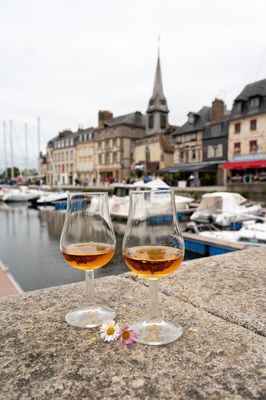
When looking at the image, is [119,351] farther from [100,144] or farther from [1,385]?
[100,144]

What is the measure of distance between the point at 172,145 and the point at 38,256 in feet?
113

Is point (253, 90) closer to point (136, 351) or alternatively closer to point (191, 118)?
point (191, 118)

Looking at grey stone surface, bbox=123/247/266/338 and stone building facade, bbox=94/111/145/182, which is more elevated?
stone building facade, bbox=94/111/145/182

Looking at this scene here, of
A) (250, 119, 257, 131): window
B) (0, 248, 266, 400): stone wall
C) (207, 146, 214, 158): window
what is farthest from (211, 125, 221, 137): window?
(0, 248, 266, 400): stone wall

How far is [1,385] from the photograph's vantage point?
2.40ft

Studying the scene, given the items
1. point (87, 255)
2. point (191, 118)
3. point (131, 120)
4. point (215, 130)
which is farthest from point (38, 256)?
point (131, 120)

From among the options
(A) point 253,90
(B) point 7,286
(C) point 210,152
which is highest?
(A) point 253,90

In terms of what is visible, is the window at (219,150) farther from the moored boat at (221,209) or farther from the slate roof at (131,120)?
the slate roof at (131,120)

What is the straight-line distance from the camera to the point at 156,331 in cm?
97

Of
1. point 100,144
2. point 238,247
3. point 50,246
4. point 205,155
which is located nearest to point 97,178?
point 100,144

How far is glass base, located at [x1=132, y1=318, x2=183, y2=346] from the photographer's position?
93 cm

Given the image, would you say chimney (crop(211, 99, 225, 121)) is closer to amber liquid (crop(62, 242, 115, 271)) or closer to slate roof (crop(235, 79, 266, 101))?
slate roof (crop(235, 79, 266, 101))

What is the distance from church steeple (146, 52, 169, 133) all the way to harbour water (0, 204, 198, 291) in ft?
92.8

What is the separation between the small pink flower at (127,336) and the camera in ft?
3.02
